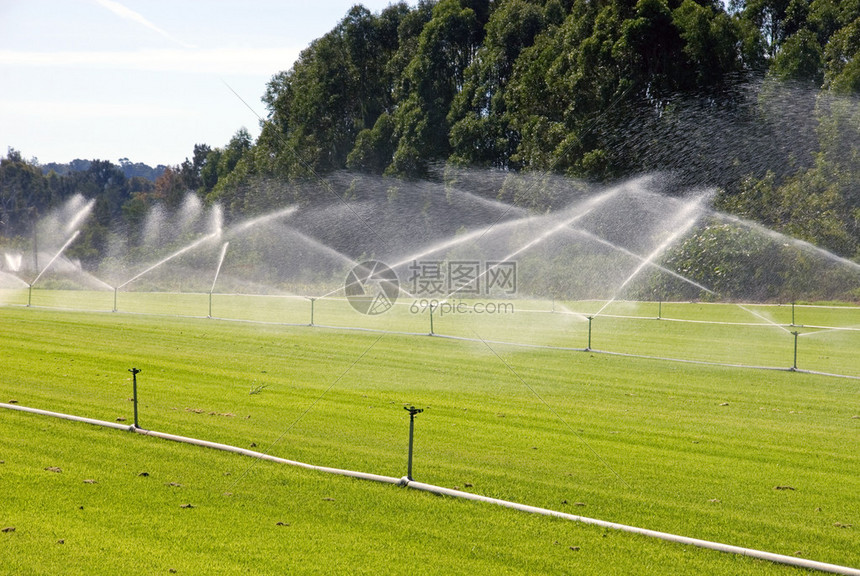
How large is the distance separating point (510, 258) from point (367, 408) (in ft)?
99.6

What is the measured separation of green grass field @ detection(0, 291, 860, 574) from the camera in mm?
6395

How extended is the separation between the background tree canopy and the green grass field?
17893 mm

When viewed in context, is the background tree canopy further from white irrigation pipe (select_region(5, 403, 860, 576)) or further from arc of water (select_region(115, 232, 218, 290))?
white irrigation pipe (select_region(5, 403, 860, 576))

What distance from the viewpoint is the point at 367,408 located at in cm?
1195

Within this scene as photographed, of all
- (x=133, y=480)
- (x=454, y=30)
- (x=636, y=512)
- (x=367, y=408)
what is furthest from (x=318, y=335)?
(x=454, y=30)

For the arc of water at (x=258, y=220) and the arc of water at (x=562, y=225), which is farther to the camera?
the arc of water at (x=258, y=220)

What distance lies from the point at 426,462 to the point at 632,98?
3318cm

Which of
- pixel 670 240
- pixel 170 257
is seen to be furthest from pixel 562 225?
pixel 170 257

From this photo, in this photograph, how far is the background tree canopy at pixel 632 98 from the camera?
109 feet

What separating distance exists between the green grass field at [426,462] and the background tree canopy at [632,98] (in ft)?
58.7

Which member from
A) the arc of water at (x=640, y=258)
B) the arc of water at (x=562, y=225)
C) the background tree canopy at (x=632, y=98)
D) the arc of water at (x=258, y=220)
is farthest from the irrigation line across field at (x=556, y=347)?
the arc of water at (x=258, y=220)

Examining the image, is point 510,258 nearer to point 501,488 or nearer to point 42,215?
point 501,488

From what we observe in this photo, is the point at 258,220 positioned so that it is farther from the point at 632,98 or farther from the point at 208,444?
the point at 208,444

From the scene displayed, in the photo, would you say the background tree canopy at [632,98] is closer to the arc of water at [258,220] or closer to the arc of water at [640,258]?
the arc of water at [258,220]
